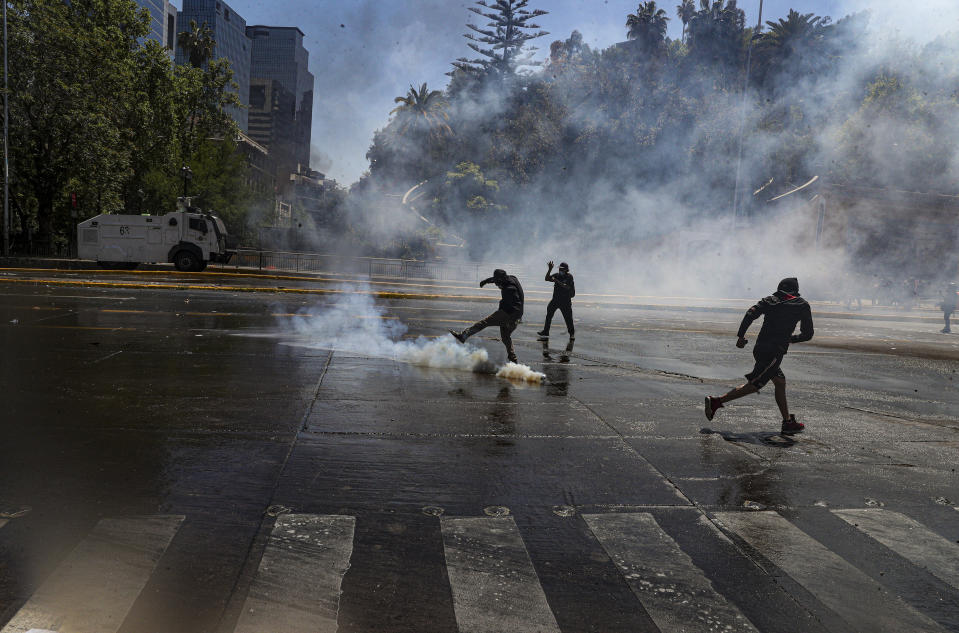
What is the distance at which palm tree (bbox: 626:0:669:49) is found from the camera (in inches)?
2625

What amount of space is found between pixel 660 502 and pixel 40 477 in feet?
14.3

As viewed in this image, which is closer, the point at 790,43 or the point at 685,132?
the point at 685,132

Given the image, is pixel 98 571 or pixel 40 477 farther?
pixel 40 477

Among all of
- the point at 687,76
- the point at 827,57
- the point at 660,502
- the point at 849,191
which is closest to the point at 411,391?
the point at 660,502

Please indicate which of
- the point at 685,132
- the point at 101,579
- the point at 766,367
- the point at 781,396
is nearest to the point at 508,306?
the point at 766,367

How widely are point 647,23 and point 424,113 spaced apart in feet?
78.2

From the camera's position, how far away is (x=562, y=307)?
14102mm

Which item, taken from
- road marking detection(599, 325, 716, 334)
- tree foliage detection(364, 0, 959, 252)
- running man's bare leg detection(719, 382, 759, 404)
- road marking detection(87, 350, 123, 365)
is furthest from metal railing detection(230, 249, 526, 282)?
running man's bare leg detection(719, 382, 759, 404)

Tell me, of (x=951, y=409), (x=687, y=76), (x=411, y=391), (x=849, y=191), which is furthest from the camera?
(x=687, y=76)

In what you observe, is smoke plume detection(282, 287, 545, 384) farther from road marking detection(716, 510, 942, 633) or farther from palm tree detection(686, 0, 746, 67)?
palm tree detection(686, 0, 746, 67)

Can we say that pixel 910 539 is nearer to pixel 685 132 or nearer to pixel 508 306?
pixel 508 306

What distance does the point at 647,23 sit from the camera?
67750 millimetres

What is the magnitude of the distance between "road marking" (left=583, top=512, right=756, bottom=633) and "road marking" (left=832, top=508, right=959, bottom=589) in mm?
1394

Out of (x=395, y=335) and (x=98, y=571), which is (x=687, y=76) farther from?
(x=98, y=571)
